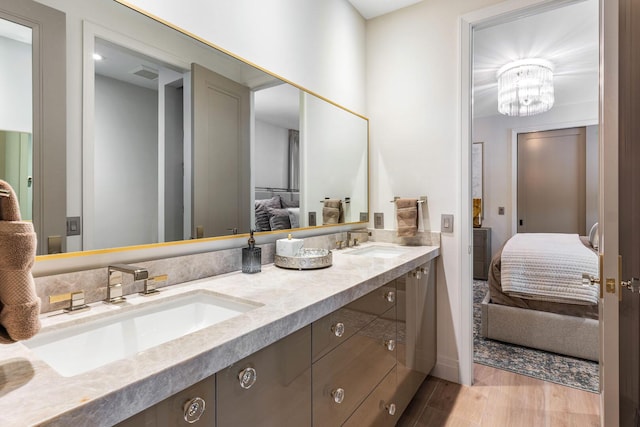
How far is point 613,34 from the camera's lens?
1.09 metres

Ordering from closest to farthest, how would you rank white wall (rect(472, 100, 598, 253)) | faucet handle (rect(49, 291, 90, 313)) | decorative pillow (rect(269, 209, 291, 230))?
faucet handle (rect(49, 291, 90, 313))
decorative pillow (rect(269, 209, 291, 230))
white wall (rect(472, 100, 598, 253))

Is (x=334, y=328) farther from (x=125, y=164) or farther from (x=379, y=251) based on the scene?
(x=379, y=251)

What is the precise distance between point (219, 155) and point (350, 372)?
104 centimetres

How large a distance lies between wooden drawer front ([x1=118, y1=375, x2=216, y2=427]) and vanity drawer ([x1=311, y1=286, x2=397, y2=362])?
0.38 meters

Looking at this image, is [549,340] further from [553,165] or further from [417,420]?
[553,165]

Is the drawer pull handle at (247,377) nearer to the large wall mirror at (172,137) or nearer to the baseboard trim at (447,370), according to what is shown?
the large wall mirror at (172,137)

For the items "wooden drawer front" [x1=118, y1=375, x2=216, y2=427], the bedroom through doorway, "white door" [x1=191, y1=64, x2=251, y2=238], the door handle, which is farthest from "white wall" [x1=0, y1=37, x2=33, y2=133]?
the bedroom through doorway

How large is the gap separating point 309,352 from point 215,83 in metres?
1.16

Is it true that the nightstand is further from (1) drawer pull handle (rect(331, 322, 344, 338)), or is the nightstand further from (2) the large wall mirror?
(1) drawer pull handle (rect(331, 322, 344, 338))

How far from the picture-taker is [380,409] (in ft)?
4.75

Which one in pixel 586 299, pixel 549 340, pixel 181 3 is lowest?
pixel 549 340

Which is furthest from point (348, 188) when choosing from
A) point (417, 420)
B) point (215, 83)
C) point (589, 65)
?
point (589, 65)

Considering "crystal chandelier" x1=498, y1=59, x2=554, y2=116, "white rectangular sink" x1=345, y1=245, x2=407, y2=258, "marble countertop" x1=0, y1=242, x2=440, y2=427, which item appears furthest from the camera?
"crystal chandelier" x1=498, y1=59, x2=554, y2=116

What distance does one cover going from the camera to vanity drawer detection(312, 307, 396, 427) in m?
1.06
